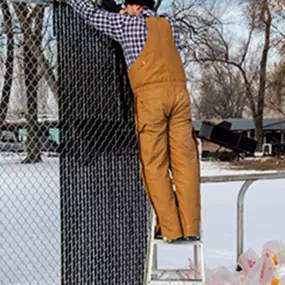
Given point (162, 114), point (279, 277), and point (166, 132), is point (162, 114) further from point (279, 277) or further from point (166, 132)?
point (279, 277)

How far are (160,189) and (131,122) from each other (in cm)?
Answer: 60

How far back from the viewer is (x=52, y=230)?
5512 millimetres

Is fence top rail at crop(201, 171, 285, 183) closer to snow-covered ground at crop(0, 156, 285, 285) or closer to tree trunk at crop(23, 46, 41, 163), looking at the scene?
snow-covered ground at crop(0, 156, 285, 285)

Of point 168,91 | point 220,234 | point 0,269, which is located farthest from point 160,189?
point 220,234

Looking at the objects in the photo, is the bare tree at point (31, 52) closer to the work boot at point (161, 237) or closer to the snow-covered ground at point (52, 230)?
the snow-covered ground at point (52, 230)

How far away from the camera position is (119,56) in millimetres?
2740

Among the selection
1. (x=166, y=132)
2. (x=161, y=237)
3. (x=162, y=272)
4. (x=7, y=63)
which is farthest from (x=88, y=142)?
(x=7, y=63)

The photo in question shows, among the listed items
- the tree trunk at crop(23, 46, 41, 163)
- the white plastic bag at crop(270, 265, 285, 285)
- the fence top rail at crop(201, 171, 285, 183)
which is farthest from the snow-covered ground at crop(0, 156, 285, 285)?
the white plastic bag at crop(270, 265, 285, 285)

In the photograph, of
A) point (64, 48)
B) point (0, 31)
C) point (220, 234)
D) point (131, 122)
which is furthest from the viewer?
point (220, 234)

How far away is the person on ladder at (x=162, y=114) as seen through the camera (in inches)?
92.0

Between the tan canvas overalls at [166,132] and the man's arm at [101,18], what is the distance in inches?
6.3

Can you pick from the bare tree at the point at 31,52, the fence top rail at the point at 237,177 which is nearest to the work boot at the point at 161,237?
the fence top rail at the point at 237,177

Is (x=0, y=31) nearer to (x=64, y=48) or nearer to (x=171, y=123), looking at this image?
(x=64, y=48)

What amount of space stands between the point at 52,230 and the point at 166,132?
11.5 ft
